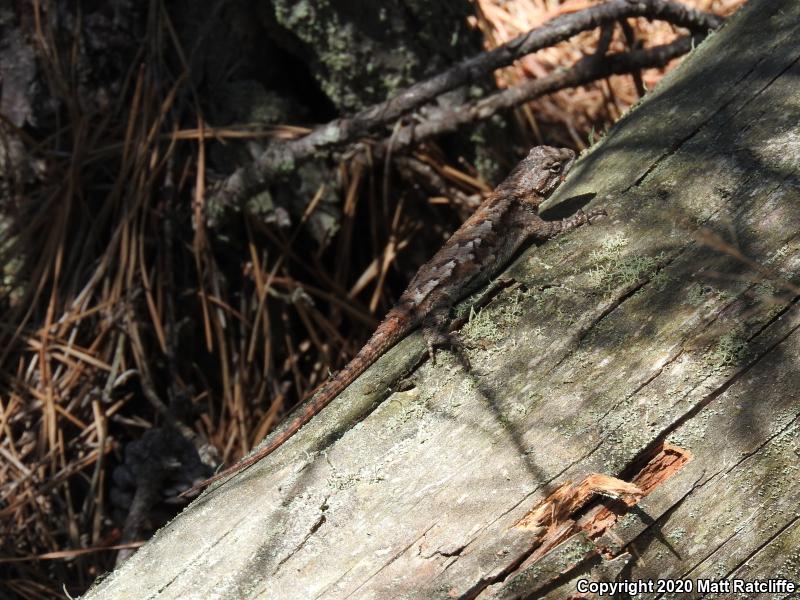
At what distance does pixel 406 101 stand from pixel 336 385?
1663 millimetres

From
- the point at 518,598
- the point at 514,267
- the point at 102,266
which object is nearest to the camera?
the point at 518,598

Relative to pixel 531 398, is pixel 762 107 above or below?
above

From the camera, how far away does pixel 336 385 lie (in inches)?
105

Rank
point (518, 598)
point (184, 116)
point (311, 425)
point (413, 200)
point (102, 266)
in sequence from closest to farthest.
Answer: point (518, 598), point (311, 425), point (102, 266), point (184, 116), point (413, 200)

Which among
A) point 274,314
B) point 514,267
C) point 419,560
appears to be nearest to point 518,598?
point 419,560

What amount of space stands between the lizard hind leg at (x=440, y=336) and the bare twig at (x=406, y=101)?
4.15 ft

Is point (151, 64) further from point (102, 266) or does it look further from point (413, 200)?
point (413, 200)

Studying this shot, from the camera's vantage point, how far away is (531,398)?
2.19m

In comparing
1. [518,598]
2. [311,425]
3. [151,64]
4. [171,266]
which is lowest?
→ [518,598]

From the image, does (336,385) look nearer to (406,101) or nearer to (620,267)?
(620,267)

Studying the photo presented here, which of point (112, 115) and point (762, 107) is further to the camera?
point (112, 115)

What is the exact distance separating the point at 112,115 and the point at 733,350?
10.3 ft

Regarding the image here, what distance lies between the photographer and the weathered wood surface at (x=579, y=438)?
1.95m

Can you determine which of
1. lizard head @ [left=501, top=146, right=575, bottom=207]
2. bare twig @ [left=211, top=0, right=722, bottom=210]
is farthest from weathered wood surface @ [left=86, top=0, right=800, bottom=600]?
bare twig @ [left=211, top=0, right=722, bottom=210]
